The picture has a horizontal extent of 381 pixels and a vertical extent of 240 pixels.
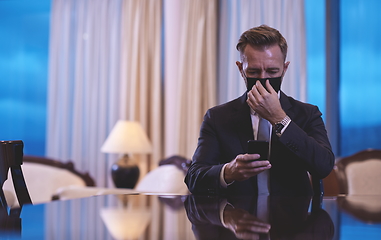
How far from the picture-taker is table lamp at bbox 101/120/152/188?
4562mm

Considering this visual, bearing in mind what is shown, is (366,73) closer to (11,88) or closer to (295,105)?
(295,105)

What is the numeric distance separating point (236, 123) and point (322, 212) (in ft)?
2.75

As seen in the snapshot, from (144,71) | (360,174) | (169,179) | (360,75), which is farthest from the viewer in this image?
(144,71)

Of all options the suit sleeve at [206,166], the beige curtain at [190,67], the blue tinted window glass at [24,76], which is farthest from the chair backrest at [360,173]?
the blue tinted window glass at [24,76]

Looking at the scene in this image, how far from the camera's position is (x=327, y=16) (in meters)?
4.44

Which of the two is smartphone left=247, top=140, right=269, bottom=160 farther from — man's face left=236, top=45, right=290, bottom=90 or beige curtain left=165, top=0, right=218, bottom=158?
beige curtain left=165, top=0, right=218, bottom=158

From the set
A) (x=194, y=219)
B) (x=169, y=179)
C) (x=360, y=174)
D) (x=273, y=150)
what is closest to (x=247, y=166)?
(x=273, y=150)

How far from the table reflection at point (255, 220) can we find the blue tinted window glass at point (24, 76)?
182 inches

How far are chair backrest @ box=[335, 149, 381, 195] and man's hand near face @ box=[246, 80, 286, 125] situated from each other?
61.2 inches

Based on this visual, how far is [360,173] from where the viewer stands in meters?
3.13

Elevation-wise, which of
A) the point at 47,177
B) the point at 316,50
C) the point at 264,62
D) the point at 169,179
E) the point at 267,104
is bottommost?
the point at 47,177

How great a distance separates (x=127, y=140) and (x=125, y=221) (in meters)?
3.64

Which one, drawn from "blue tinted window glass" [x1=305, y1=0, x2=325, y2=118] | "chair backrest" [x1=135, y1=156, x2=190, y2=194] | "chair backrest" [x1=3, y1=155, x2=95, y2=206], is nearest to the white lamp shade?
"chair backrest" [x1=3, y1=155, x2=95, y2=206]

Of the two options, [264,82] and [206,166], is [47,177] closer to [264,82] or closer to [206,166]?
[206,166]
